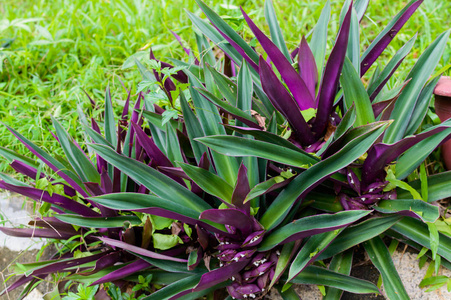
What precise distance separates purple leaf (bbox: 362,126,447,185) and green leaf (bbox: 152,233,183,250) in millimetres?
707

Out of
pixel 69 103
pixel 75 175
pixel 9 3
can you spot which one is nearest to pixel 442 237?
pixel 75 175

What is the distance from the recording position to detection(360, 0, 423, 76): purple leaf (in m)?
1.51

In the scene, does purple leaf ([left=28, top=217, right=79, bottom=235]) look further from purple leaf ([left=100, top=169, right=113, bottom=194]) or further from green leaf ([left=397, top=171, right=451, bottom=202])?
green leaf ([left=397, top=171, right=451, bottom=202])

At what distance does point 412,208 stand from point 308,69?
0.62m

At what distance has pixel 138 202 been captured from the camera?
140 cm

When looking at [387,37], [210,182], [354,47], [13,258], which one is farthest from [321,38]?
[13,258]

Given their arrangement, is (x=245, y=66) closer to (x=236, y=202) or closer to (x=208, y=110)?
(x=208, y=110)

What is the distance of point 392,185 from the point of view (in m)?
1.43

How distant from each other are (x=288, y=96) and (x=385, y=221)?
0.54 metres

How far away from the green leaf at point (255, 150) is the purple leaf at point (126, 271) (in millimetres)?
531

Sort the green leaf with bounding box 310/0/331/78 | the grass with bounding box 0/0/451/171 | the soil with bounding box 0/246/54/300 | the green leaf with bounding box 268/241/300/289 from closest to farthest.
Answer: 1. the green leaf with bounding box 268/241/300/289
2. the green leaf with bounding box 310/0/331/78
3. the soil with bounding box 0/246/54/300
4. the grass with bounding box 0/0/451/171

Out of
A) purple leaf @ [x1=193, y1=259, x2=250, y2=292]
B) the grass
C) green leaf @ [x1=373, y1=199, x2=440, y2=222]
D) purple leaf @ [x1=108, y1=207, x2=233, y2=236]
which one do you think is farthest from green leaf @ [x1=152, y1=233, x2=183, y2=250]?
the grass

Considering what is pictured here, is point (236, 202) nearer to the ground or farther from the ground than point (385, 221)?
farther from the ground

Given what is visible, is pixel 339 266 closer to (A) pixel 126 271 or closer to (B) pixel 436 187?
(B) pixel 436 187
